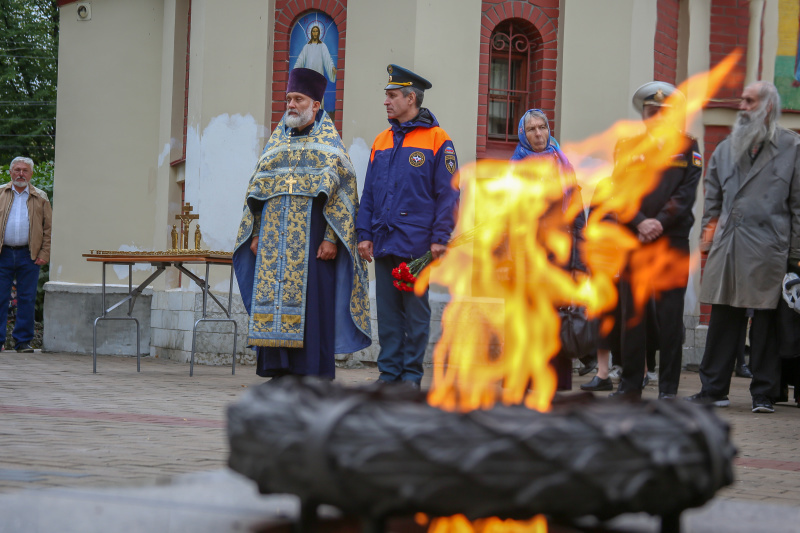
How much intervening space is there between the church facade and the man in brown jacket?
0.59m

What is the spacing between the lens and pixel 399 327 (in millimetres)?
6621

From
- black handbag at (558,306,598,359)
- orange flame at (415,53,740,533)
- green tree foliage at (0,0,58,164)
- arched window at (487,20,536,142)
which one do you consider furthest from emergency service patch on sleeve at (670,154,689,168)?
green tree foliage at (0,0,58,164)

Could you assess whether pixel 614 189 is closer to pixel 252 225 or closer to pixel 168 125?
pixel 252 225

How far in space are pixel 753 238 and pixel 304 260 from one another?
3.35 m

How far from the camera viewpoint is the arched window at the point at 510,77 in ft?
40.2

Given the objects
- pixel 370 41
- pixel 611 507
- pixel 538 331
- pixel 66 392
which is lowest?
pixel 66 392

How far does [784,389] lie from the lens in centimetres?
809

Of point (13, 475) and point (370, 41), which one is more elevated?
point (370, 41)

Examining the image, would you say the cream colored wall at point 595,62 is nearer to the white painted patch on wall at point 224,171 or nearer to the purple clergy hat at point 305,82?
the white painted patch on wall at point 224,171

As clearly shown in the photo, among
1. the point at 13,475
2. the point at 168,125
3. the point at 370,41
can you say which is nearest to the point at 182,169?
the point at 168,125

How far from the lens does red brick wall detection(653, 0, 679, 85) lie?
41.1ft

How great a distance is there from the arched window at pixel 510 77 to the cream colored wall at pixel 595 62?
449mm

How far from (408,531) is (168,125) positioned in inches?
465

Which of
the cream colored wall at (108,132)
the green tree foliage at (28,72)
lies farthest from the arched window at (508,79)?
the green tree foliage at (28,72)
